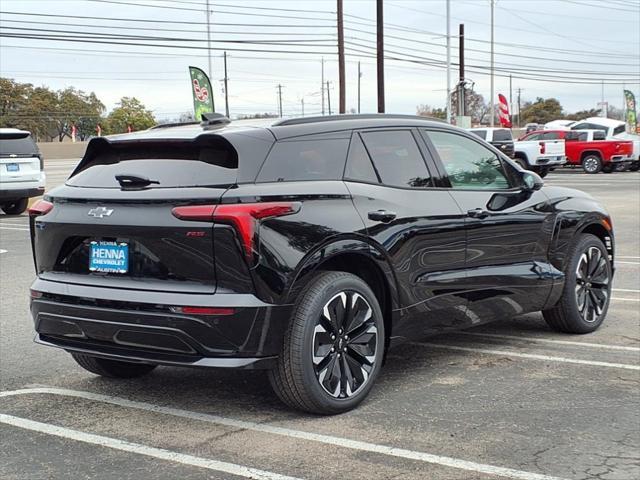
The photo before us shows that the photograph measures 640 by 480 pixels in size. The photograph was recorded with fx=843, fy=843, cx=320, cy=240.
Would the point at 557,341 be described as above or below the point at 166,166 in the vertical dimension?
below

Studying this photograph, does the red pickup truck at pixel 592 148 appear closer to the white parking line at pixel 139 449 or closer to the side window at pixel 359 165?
the side window at pixel 359 165

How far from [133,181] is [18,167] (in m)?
14.6

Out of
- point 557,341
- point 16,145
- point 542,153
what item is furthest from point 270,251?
point 542,153

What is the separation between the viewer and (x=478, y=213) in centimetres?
567

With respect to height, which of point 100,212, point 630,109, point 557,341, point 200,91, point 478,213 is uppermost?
point 200,91

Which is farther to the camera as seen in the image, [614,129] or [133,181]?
[614,129]

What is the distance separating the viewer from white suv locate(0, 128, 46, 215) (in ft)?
58.8

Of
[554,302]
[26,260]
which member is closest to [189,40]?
[26,260]

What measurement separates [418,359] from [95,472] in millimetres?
2724

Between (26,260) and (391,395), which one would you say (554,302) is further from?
(26,260)

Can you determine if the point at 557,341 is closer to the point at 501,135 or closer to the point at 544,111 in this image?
the point at 501,135

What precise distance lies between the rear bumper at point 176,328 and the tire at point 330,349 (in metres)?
0.10

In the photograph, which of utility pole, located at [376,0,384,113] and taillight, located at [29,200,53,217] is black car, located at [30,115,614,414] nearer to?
taillight, located at [29,200,53,217]

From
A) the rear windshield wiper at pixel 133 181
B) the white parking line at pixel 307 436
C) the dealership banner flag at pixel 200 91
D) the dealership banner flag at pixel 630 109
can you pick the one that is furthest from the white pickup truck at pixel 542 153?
the rear windshield wiper at pixel 133 181
